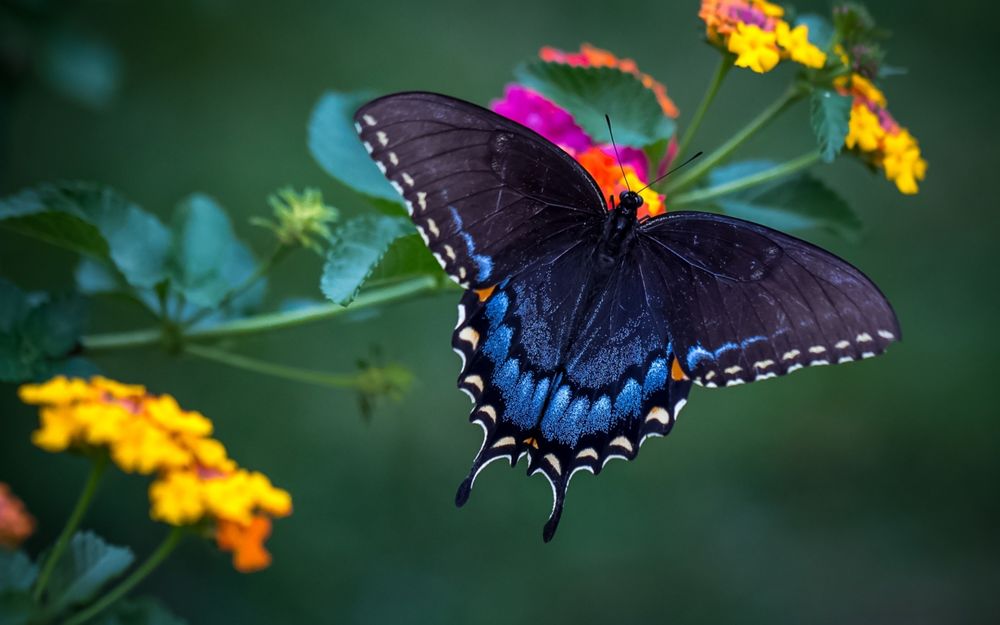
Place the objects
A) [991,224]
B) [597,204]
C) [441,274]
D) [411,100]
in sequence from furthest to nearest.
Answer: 1. [991,224]
2. [597,204]
3. [441,274]
4. [411,100]

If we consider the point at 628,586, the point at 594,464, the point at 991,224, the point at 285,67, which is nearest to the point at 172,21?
the point at 285,67

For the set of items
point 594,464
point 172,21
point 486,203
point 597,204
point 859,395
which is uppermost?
point 172,21

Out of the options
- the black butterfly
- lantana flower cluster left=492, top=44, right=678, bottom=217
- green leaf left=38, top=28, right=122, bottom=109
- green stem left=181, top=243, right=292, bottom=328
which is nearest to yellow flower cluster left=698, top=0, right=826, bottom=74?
lantana flower cluster left=492, top=44, right=678, bottom=217

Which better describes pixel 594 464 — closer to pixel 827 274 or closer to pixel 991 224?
pixel 827 274

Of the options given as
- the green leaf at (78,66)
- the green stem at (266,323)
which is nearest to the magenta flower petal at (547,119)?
the green stem at (266,323)

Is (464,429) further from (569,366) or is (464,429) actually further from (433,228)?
(433,228)

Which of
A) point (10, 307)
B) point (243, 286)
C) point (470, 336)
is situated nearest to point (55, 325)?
point (10, 307)

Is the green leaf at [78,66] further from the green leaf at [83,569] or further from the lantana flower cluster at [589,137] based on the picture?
the green leaf at [83,569]
